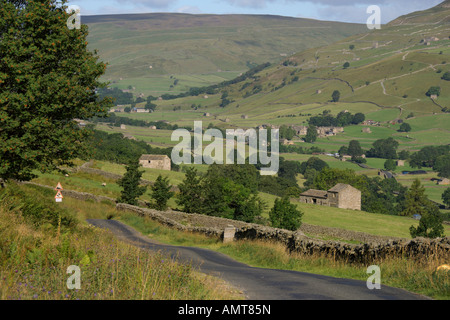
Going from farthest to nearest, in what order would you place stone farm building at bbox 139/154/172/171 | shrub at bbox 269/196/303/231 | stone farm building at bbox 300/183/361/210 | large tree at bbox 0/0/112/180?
stone farm building at bbox 139/154/172/171
stone farm building at bbox 300/183/361/210
shrub at bbox 269/196/303/231
large tree at bbox 0/0/112/180

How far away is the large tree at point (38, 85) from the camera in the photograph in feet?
76.9

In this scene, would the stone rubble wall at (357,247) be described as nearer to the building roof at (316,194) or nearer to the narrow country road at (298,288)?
the narrow country road at (298,288)

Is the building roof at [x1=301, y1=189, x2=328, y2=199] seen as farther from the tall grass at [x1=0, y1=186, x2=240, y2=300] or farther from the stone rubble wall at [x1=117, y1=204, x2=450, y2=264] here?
the tall grass at [x1=0, y1=186, x2=240, y2=300]

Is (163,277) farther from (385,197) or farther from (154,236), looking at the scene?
(385,197)

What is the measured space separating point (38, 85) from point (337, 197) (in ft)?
332

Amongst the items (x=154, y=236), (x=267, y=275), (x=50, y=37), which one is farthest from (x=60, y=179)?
(x=267, y=275)

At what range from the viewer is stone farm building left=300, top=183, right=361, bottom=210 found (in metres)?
117

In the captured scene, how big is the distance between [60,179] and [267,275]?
53.3 meters

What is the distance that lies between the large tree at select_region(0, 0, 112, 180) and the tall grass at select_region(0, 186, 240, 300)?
40.1 feet

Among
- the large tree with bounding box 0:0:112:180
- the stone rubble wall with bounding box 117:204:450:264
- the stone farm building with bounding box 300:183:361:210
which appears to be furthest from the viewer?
the stone farm building with bounding box 300:183:361:210

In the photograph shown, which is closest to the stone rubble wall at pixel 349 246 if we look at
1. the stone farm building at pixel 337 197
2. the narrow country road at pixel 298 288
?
the narrow country road at pixel 298 288

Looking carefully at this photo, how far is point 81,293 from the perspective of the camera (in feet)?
28.6

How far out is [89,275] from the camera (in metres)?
9.67

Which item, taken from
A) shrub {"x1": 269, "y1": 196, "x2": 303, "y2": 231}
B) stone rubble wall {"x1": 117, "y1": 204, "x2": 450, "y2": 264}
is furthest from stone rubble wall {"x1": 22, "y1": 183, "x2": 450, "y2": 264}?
shrub {"x1": 269, "y1": 196, "x2": 303, "y2": 231}
